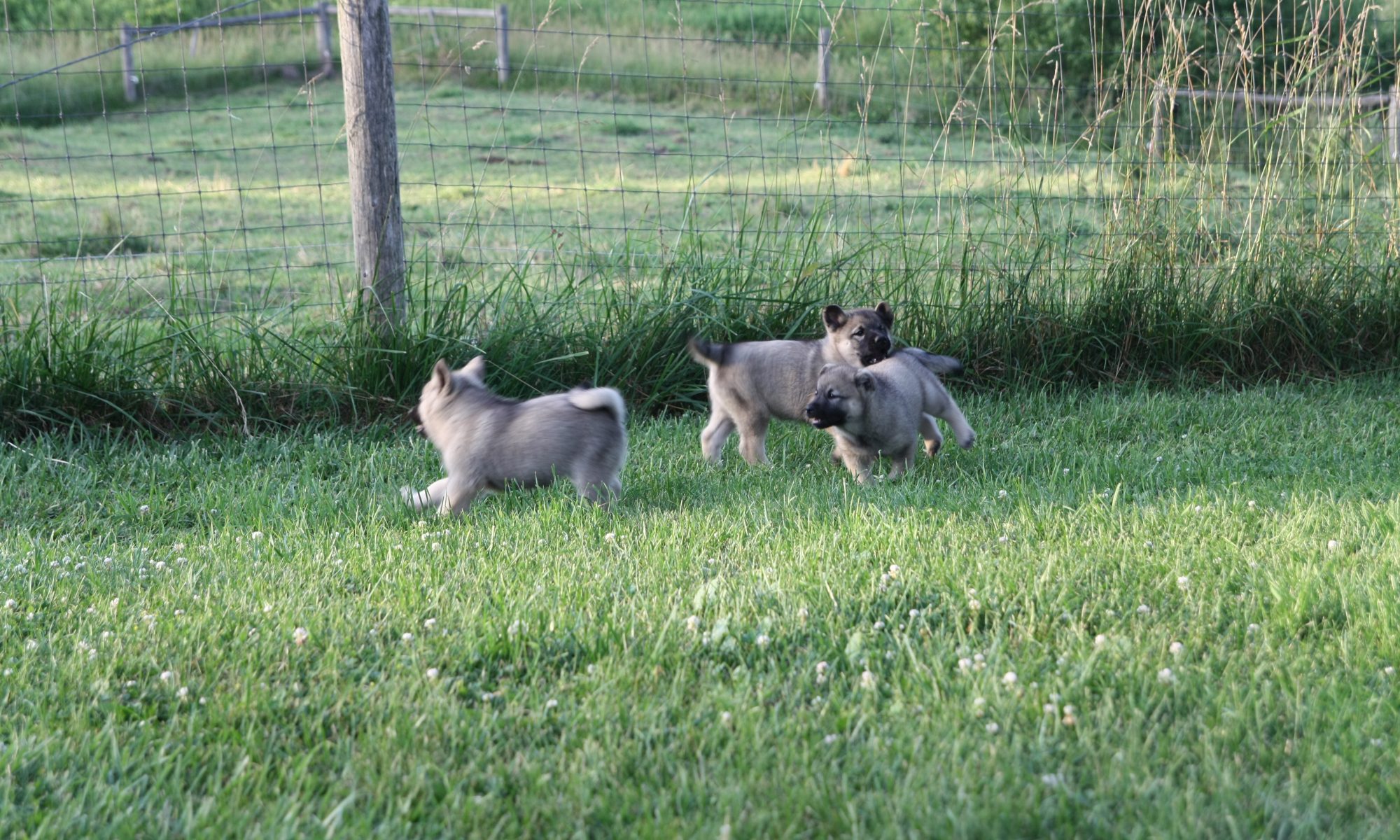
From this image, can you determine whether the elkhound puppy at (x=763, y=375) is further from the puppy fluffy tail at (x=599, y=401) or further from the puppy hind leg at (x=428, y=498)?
the puppy hind leg at (x=428, y=498)

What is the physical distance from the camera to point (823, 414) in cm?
534

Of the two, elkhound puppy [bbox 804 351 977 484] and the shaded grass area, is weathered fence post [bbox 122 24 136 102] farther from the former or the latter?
elkhound puppy [bbox 804 351 977 484]

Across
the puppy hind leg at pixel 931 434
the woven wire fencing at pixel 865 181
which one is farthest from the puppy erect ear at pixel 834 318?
the woven wire fencing at pixel 865 181

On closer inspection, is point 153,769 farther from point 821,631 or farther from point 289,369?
point 289,369

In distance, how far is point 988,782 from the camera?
268cm

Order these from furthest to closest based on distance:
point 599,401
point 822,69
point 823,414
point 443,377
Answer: point 822,69 < point 823,414 < point 443,377 < point 599,401

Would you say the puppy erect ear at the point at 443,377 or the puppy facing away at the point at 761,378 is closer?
the puppy erect ear at the point at 443,377

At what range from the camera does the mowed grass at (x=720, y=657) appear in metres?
2.68

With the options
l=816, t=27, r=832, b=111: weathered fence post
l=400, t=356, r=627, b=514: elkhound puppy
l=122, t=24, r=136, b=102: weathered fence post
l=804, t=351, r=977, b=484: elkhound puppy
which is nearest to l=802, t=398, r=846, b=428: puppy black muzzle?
l=804, t=351, r=977, b=484: elkhound puppy

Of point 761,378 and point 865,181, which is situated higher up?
point 865,181

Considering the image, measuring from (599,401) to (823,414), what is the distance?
1084mm

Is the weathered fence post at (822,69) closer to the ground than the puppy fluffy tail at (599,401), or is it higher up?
higher up

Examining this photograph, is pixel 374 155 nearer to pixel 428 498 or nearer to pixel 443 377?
pixel 443 377

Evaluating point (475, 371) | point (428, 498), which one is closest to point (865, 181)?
point (475, 371)
